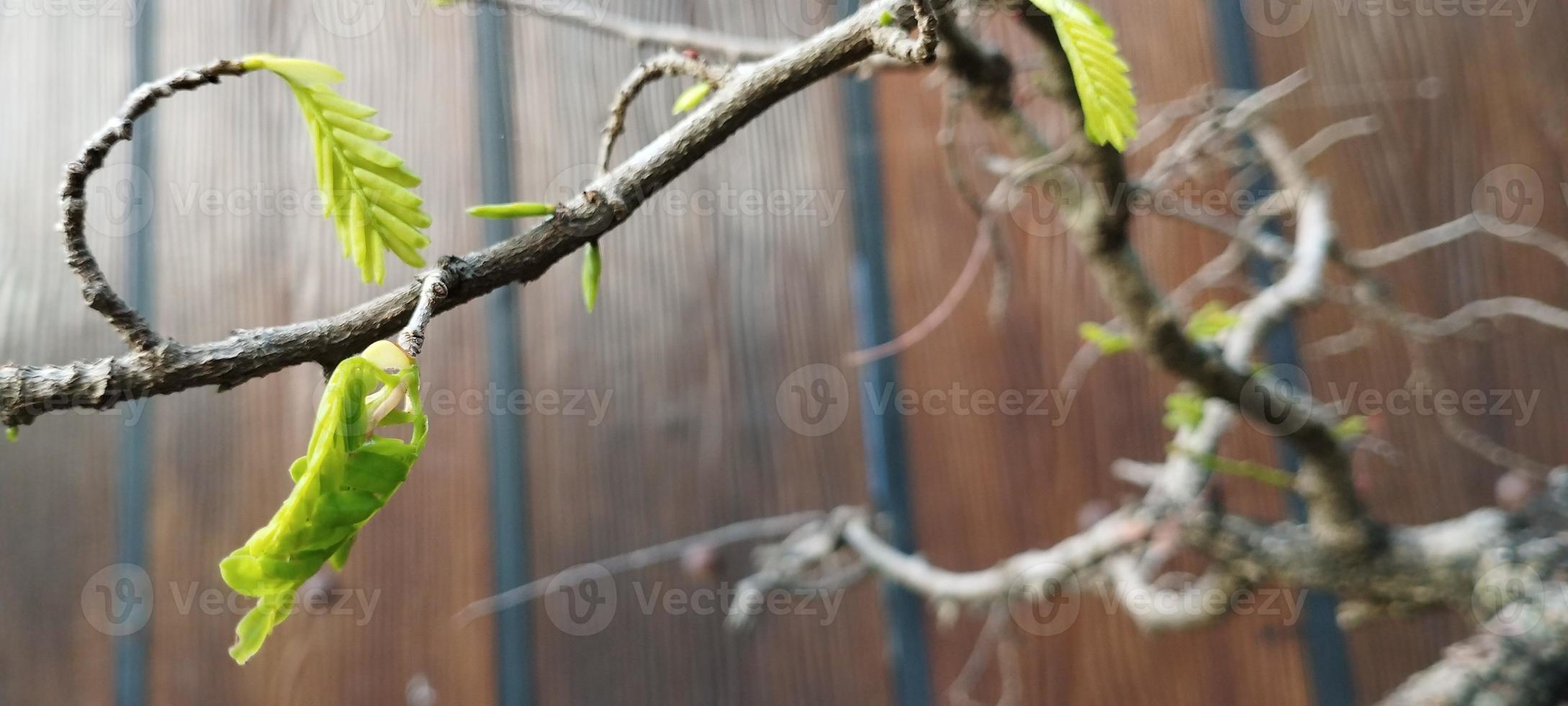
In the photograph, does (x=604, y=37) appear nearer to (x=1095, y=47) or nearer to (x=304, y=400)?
(x=304, y=400)

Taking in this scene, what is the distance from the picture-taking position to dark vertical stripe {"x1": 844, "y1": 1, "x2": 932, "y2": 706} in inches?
30.0

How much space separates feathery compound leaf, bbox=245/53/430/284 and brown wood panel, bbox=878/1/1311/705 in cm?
56

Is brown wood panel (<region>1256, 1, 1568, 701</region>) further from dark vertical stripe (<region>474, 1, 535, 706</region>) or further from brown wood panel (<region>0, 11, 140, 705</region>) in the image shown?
brown wood panel (<region>0, 11, 140, 705</region>)

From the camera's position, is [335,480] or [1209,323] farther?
[1209,323]

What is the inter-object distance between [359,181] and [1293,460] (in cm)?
80

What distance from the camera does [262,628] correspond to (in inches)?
7.9

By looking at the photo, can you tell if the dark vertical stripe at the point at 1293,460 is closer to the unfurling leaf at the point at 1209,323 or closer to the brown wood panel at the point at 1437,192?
the brown wood panel at the point at 1437,192

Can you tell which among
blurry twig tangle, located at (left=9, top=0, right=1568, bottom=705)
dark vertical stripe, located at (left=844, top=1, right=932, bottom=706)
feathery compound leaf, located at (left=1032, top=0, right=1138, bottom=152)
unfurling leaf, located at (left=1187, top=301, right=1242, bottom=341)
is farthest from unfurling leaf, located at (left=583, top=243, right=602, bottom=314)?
dark vertical stripe, located at (left=844, top=1, right=932, bottom=706)

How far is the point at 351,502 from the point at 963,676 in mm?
679

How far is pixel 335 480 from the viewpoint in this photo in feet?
0.60

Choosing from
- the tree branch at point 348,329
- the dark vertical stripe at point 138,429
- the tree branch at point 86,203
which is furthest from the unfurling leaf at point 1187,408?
the dark vertical stripe at point 138,429

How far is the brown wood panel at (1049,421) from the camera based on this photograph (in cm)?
74

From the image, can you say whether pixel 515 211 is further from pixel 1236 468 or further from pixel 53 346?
pixel 53 346

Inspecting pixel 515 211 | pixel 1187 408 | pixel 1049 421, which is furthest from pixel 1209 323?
pixel 515 211
